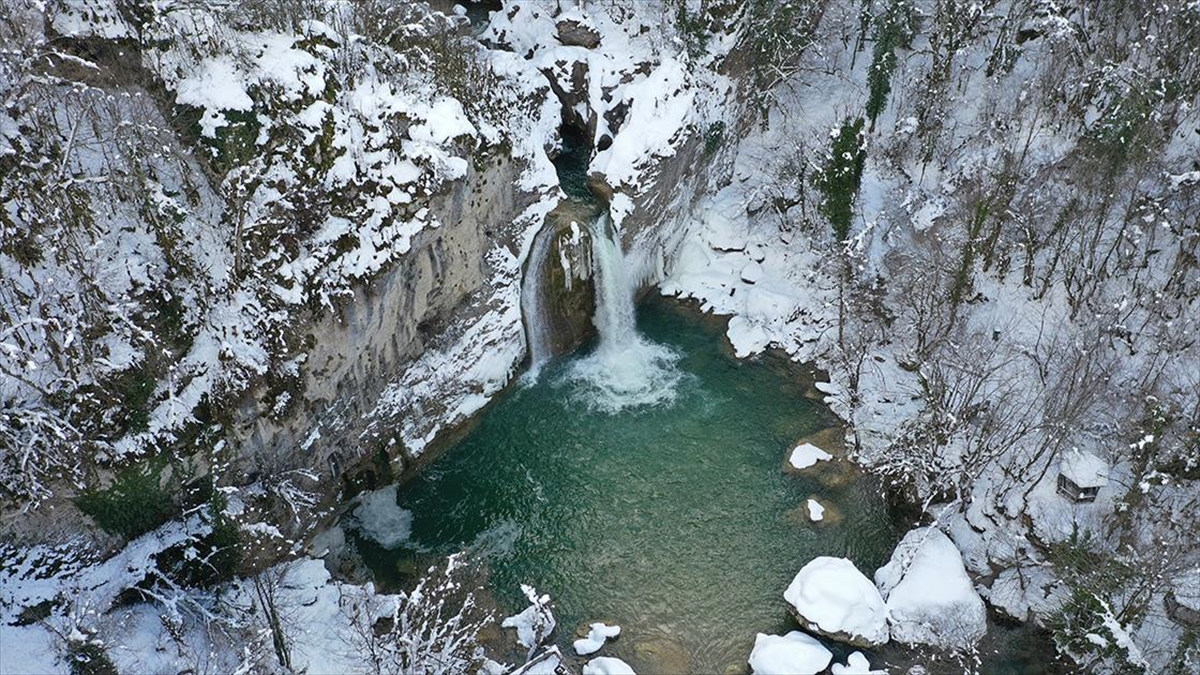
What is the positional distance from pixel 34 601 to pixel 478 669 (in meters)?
8.99

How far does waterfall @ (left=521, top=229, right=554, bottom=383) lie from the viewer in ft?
83.0

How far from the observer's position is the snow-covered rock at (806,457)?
23.0 meters

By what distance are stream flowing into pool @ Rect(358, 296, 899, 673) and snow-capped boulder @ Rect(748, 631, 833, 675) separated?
588 mm

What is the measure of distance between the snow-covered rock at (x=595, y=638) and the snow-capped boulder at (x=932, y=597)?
21.2 feet

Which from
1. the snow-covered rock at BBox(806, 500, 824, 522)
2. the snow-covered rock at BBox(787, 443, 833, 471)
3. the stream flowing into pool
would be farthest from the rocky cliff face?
the snow-covered rock at BBox(806, 500, 824, 522)

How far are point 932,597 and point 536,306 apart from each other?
1366 centimetres

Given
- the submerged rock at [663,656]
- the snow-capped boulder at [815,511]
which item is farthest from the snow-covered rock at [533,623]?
the snow-capped boulder at [815,511]

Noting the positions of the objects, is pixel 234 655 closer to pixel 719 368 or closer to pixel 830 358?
pixel 719 368

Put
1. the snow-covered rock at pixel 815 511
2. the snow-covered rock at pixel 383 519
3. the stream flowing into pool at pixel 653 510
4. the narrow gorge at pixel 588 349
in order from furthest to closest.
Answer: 1. the snow-covered rock at pixel 815 511
2. the snow-covered rock at pixel 383 519
3. the stream flowing into pool at pixel 653 510
4. the narrow gorge at pixel 588 349

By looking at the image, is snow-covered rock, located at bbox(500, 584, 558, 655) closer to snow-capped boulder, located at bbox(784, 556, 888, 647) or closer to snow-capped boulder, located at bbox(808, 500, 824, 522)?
snow-capped boulder, located at bbox(784, 556, 888, 647)

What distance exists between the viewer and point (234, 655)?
17078 mm

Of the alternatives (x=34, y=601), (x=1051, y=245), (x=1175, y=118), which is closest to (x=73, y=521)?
(x=34, y=601)

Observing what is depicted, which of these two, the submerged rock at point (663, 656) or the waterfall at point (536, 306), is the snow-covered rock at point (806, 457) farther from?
the waterfall at point (536, 306)

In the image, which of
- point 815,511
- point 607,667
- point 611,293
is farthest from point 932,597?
point 611,293
